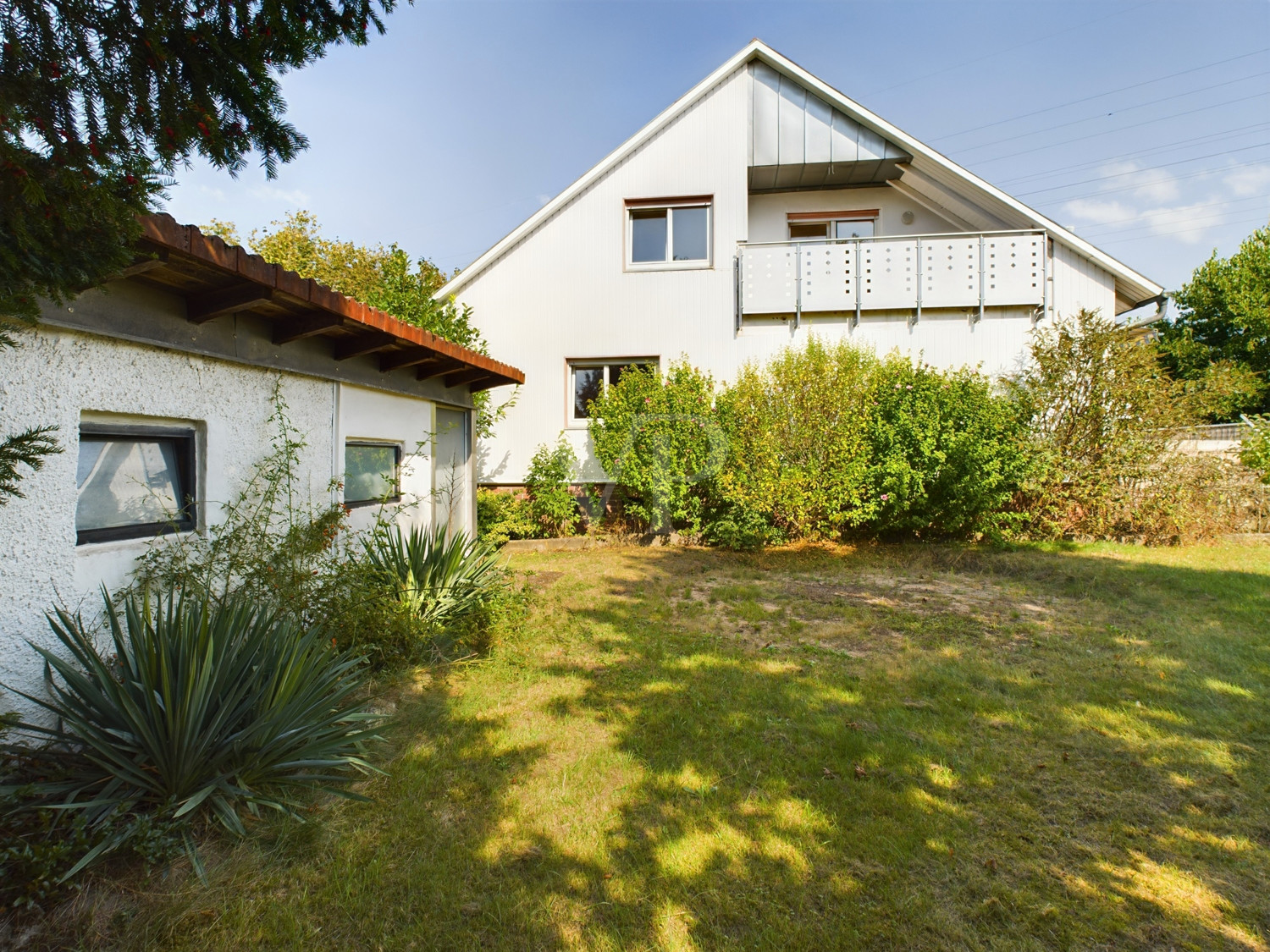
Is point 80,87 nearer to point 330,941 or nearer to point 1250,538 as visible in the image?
point 330,941

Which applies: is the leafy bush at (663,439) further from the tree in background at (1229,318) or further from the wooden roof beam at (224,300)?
the tree in background at (1229,318)

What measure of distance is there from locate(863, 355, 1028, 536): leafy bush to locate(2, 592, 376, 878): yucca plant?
8407 millimetres

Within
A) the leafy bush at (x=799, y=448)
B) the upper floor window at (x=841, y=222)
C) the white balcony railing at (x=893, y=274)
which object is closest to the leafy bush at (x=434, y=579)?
the leafy bush at (x=799, y=448)

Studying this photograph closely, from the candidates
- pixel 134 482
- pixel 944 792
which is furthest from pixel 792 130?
pixel 134 482

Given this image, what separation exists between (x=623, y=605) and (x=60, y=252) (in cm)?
587

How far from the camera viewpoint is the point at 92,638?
3.11 meters

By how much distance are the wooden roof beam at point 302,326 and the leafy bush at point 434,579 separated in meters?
1.76

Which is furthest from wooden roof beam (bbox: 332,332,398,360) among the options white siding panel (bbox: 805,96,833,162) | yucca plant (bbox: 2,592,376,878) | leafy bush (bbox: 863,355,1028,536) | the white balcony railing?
white siding panel (bbox: 805,96,833,162)

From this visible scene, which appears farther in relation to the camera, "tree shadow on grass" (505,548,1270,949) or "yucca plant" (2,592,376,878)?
"yucca plant" (2,592,376,878)

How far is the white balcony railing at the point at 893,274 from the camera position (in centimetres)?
1113

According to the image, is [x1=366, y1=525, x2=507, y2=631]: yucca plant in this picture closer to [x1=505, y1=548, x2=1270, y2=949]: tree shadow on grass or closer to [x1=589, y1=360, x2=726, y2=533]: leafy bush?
[x1=505, y1=548, x2=1270, y2=949]: tree shadow on grass

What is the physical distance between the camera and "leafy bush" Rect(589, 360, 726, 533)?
9906mm

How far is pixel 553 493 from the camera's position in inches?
438

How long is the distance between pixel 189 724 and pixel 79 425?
70.9 inches
